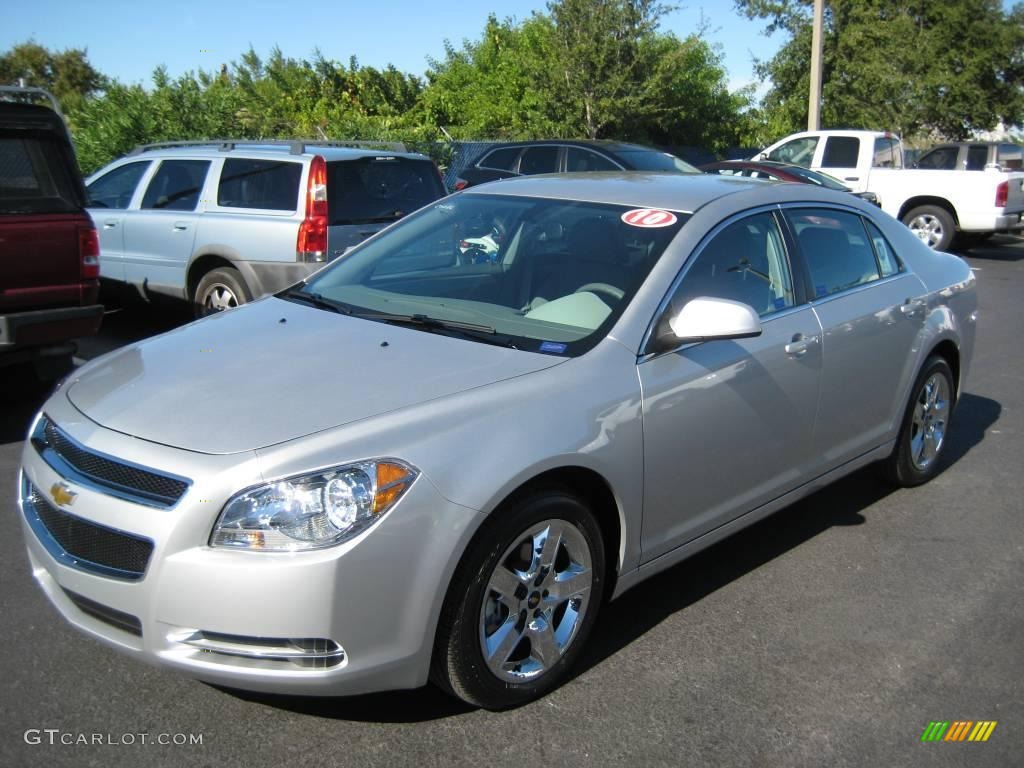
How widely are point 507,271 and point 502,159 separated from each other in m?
11.7

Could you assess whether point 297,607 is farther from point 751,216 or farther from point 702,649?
point 751,216

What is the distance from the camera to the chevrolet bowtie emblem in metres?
3.02

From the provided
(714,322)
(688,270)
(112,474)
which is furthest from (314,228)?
(112,474)

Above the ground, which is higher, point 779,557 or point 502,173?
point 502,173

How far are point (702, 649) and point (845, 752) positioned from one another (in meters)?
0.69

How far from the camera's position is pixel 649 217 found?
4070mm

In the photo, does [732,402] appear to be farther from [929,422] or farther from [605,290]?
[929,422]

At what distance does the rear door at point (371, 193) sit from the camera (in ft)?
26.2

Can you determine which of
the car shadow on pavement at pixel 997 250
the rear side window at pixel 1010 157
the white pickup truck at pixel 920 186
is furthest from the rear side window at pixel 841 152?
the rear side window at pixel 1010 157

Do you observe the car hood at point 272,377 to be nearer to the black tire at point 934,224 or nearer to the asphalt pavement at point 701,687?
the asphalt pavement at point 701,687

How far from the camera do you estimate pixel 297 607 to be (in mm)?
2725

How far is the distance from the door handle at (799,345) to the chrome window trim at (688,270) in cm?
12

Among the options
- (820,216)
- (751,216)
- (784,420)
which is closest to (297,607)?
(784,420)

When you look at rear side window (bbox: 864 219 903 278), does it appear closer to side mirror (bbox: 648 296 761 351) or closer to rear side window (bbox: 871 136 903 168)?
side mirror (bbox: 648 296 761 351)
